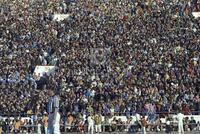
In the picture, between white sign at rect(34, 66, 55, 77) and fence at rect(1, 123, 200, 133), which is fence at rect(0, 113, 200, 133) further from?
white sign at rect(34, 66, 55, 77)

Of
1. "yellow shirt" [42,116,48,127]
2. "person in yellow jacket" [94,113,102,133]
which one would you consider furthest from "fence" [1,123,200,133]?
"yellow shirt" [42,116,48,127]

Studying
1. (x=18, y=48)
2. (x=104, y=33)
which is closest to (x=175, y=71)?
(x=104, y=33)

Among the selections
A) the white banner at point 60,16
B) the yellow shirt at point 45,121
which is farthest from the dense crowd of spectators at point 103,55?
the yellow shirt at point 45,121

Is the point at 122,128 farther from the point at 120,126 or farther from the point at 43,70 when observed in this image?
the point at 43,70

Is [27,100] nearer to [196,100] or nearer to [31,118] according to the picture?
[31,118]

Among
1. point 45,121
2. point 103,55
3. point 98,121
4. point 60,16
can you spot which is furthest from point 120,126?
point 60,16

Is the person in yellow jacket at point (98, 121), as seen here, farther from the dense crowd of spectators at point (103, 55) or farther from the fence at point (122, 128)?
the dense crowd of spectators at point (103, 55)

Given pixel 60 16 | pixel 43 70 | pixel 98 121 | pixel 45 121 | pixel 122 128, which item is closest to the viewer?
pixel 45 121

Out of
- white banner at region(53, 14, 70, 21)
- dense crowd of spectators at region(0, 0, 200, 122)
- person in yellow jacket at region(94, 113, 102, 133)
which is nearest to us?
person in yellow jacket at region(94, 113, 102, 133)
